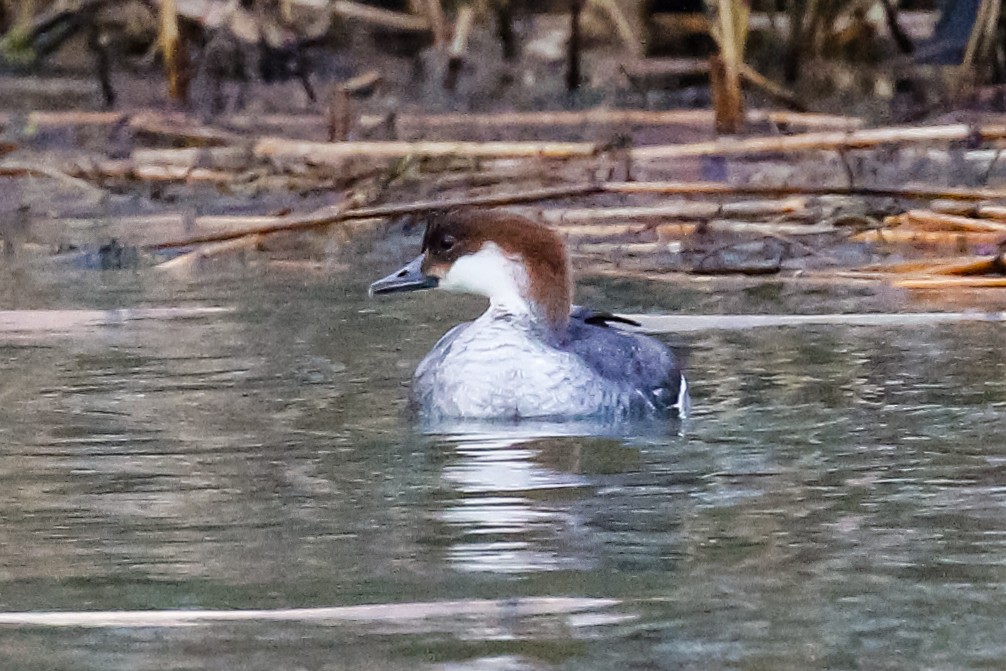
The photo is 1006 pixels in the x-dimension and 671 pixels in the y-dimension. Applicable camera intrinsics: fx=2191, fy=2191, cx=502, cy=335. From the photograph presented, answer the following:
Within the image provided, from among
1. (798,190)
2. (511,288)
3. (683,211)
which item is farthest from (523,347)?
(683,211)

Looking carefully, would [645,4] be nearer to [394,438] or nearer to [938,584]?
[394,438]

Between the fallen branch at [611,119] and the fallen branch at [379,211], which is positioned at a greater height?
the fallen branch at [611,119]

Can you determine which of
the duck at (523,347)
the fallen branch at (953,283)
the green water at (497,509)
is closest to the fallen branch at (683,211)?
the fallen branch at (953,283)

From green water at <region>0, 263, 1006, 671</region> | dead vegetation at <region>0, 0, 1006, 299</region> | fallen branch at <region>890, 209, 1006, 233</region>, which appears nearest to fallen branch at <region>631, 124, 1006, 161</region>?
dead vegetation at <region>0, 0, 1006, 299</region>

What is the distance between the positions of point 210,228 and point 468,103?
3.45 m

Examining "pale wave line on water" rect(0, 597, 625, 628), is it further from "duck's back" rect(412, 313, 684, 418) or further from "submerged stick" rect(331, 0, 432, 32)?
"submerged stick" rect(331, 0, 432, 32)

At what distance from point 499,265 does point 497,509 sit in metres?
1.65

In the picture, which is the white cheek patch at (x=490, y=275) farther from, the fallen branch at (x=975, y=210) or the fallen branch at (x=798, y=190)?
the fallen branch at (x=975, y=210)

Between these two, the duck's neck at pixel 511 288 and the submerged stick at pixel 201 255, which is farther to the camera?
the submerged stick at pixel 201 255

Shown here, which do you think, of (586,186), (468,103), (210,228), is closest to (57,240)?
(210,228)

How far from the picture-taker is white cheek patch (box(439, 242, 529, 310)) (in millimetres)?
5914

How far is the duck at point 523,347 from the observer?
5.58 m

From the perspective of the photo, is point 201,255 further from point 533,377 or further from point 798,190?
point 533,377

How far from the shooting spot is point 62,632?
3.50m
